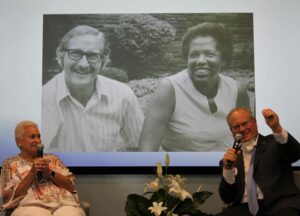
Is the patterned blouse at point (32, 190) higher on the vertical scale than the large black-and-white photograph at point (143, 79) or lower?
lower

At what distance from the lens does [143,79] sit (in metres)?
3.78

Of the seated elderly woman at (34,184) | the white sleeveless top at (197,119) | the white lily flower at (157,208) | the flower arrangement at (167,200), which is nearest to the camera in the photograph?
the white lily flower at (157,208)

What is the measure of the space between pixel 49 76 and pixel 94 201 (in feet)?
3.55

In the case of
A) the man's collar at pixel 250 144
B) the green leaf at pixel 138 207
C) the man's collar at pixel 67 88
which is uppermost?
the man's collar at pixel 67 88

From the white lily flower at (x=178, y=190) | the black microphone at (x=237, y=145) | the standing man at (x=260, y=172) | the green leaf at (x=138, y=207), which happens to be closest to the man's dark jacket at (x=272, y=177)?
the standing man at (x=260, y=172)

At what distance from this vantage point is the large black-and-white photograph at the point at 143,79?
3.75 metres

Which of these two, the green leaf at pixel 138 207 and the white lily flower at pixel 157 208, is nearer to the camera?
the white lily flower at pixel 157 208

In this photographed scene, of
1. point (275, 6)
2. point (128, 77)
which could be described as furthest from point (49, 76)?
point (275, 6)

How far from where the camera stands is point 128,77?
149 inches

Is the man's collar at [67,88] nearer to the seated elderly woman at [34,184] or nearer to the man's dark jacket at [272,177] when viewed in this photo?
the seated elderly woman at [34,184]

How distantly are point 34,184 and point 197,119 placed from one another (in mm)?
1390

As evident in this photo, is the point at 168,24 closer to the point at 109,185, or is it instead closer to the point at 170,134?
the point at 170,134

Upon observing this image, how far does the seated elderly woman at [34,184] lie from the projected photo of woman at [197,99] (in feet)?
2.74

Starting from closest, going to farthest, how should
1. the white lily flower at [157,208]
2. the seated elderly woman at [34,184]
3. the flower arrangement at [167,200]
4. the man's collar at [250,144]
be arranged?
the white lily flower at [157,208] → the flower arrangement at [167,200] → the seated elderly woman at [34,184] → the man's collar at [250,144]
